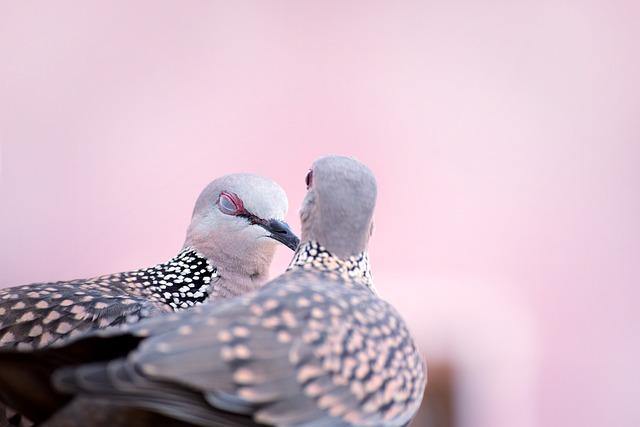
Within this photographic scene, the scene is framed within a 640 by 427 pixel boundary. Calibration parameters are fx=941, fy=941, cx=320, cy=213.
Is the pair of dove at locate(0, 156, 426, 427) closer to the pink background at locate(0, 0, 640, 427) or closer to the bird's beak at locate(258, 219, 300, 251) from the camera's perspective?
the bird's beak at locate(258, 219, 300, 251)

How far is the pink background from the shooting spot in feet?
9.89

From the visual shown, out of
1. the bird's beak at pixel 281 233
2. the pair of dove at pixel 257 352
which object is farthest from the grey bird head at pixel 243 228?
the pair of dove at pixel 257 352

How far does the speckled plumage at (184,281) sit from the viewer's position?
1.50 metres

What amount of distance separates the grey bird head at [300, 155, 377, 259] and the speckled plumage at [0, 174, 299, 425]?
0.35 m

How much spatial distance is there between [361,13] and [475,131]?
0.57m

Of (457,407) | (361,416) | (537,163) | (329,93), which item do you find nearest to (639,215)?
(537,163)

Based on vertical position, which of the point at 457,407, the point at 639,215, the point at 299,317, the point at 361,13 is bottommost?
the point at 457,407

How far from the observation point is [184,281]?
1.85 metres

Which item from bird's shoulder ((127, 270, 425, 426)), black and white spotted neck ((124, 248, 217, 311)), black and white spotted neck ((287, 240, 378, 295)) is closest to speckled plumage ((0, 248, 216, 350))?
black and white spotted neck ((124, 248, 217, 311))

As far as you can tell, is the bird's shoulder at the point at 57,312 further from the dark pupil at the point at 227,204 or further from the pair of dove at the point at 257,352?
the dark pupil at the point at 227,204

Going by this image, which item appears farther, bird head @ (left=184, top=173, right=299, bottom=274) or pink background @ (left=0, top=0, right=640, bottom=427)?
pink background @ (left=0, top=0, right=640, bottom=427)

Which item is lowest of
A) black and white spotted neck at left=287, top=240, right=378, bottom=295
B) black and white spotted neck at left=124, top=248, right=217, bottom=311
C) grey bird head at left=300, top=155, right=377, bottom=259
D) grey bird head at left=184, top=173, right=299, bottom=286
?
black and white spotted neck at left=124, top=248, right=217, bottom=311

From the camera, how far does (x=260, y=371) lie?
1021 mm

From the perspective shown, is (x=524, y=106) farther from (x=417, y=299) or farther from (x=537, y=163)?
(x=417, y=299)
